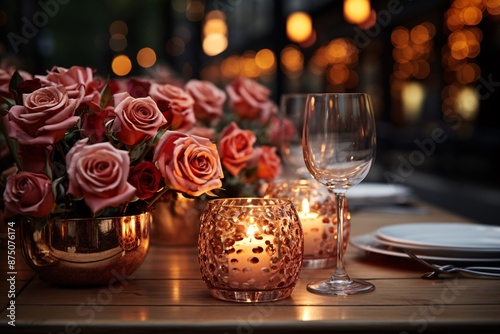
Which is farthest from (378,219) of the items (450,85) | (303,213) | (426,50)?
(426,50)

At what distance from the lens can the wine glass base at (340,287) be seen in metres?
1.10

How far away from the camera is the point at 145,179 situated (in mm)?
1100

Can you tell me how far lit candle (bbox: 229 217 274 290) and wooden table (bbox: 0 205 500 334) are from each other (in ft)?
0.11

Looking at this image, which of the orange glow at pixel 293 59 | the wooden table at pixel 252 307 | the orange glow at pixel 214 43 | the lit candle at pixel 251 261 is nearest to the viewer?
the wooden table at pixel 252 307

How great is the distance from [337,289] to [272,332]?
0.74 ft

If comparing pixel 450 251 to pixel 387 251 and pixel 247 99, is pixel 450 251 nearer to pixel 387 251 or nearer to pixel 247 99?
pixel 387 251

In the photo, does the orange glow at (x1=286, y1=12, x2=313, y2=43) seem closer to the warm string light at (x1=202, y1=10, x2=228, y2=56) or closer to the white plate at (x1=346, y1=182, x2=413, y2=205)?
the warm string light at (x1=202, y1=10, x2=228, y2=56)

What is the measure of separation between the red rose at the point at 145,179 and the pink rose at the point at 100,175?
0.06 m

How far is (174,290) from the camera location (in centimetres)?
114

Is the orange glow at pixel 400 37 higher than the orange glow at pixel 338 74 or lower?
higher

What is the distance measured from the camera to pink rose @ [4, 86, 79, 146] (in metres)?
1.07

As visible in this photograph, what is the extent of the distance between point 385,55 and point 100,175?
13540 millimetres

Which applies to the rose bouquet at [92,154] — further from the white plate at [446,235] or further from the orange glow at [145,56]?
the orange glow at [145,56]

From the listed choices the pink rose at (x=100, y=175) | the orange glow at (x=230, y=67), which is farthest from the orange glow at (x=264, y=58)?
the pink rose at (x=100, y=175)
